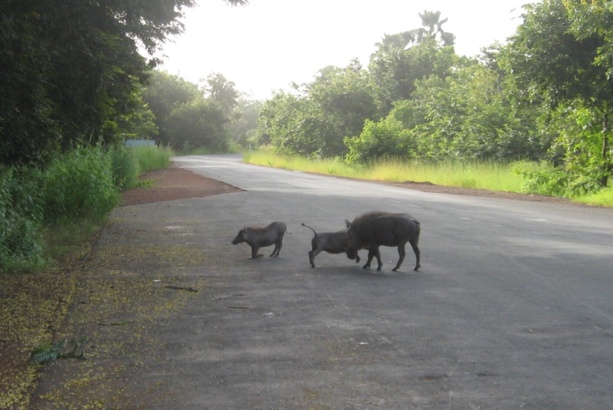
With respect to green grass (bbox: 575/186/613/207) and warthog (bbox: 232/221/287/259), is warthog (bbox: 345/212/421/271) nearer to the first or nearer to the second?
warthog (bbox: 232/221/287/259)

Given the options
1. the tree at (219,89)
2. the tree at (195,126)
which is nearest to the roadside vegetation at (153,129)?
the tree at (195,126)

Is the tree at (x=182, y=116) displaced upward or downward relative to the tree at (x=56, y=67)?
downward

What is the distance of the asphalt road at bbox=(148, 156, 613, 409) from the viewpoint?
5.21m

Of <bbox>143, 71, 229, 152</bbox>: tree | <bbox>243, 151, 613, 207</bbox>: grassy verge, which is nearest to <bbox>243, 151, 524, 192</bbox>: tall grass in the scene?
<bbox>243, 151, 613, 207</bbox>: grassy verge

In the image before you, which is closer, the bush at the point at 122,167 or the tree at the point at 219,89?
the bush at the point at 122,167

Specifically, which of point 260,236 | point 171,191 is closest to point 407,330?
point 260,236

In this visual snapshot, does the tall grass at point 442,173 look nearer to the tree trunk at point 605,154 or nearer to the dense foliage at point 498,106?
the dense foliage at point 498,106

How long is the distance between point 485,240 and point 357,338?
6690 mm

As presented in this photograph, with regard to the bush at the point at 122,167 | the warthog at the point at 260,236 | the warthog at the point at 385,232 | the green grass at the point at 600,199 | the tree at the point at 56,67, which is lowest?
the bush at the point at 122,167

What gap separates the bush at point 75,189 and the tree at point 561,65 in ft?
47.9

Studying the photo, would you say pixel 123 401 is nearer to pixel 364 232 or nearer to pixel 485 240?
pixel 364 232

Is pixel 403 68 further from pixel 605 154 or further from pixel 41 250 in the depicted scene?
pixel 41 250

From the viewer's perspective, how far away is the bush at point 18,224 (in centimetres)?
1015

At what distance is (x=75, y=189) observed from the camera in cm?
1526
